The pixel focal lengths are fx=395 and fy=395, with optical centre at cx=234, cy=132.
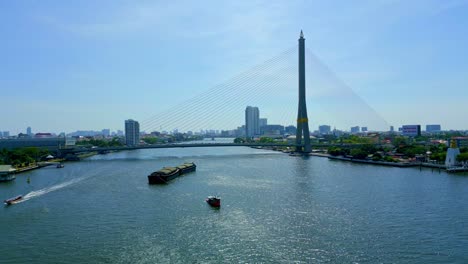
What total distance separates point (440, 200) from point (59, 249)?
828 centimetres

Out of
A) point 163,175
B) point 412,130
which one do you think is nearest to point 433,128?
point 412,130

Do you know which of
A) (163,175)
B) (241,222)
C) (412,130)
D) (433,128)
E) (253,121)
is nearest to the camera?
(241,222)

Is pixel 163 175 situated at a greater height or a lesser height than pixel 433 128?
lesser

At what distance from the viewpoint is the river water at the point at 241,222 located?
5.88 metres

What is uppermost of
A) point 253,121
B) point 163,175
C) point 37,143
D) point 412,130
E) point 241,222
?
point 253,121

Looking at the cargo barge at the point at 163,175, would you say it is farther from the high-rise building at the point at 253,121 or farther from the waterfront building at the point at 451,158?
the high-rise building at the point at 253,121

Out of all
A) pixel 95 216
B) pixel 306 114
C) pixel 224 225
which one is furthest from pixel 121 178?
pixel 306 114

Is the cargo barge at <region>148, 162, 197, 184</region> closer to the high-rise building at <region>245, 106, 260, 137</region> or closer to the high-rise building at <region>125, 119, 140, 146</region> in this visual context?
the high-rise building at <region>125, 119, 140, 146</region>

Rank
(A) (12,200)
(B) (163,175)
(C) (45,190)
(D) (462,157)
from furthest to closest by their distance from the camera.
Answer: (D) (462,157) → (B) (163,175) → (C) (45,190) → (A) (12,200)

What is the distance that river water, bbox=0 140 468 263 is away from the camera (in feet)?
19.3

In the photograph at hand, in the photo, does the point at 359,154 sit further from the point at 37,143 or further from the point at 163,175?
the point at 37,143

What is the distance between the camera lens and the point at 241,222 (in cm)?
763

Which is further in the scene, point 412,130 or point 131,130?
point 131,130

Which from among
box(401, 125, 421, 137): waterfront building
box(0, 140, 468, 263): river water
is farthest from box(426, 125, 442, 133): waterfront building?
box(0, 140, 468, 263): river water
